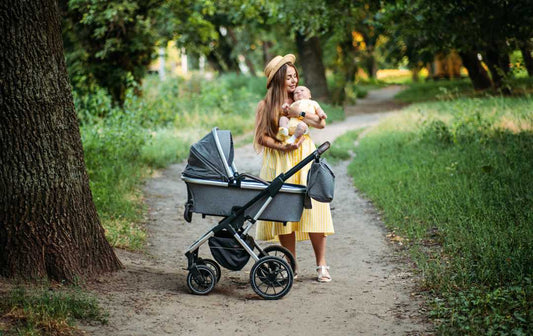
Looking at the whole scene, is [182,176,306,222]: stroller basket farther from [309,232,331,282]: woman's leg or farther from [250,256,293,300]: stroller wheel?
[309,232,331,282]: woman's leg

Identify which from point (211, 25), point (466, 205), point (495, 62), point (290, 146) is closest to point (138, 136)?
point (466, 205)

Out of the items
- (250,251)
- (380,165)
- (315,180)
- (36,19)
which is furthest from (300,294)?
(380,165)

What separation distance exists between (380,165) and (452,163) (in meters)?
1.73

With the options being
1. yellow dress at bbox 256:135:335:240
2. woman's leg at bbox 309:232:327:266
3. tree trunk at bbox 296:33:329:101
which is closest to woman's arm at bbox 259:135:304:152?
yellow dress at bbox 256:135:335:240

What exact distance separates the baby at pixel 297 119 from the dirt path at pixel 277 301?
137cm

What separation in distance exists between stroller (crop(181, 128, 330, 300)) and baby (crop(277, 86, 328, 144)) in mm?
392

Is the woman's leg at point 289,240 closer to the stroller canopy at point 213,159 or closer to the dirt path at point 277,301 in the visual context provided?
the dirt path at point 277,301

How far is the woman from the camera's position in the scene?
575 centimetres

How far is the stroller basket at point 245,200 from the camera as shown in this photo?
17.4 ft

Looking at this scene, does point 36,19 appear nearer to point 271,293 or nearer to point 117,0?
point 271,293

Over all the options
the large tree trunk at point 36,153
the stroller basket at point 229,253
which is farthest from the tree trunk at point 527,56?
the large tree trunk at point 36,153

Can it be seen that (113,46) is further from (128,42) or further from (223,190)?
(223,190)

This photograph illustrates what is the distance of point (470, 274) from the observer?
5.36 m

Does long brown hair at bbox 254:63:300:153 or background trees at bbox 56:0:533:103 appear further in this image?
background trees at bbox 56:0:533:103
